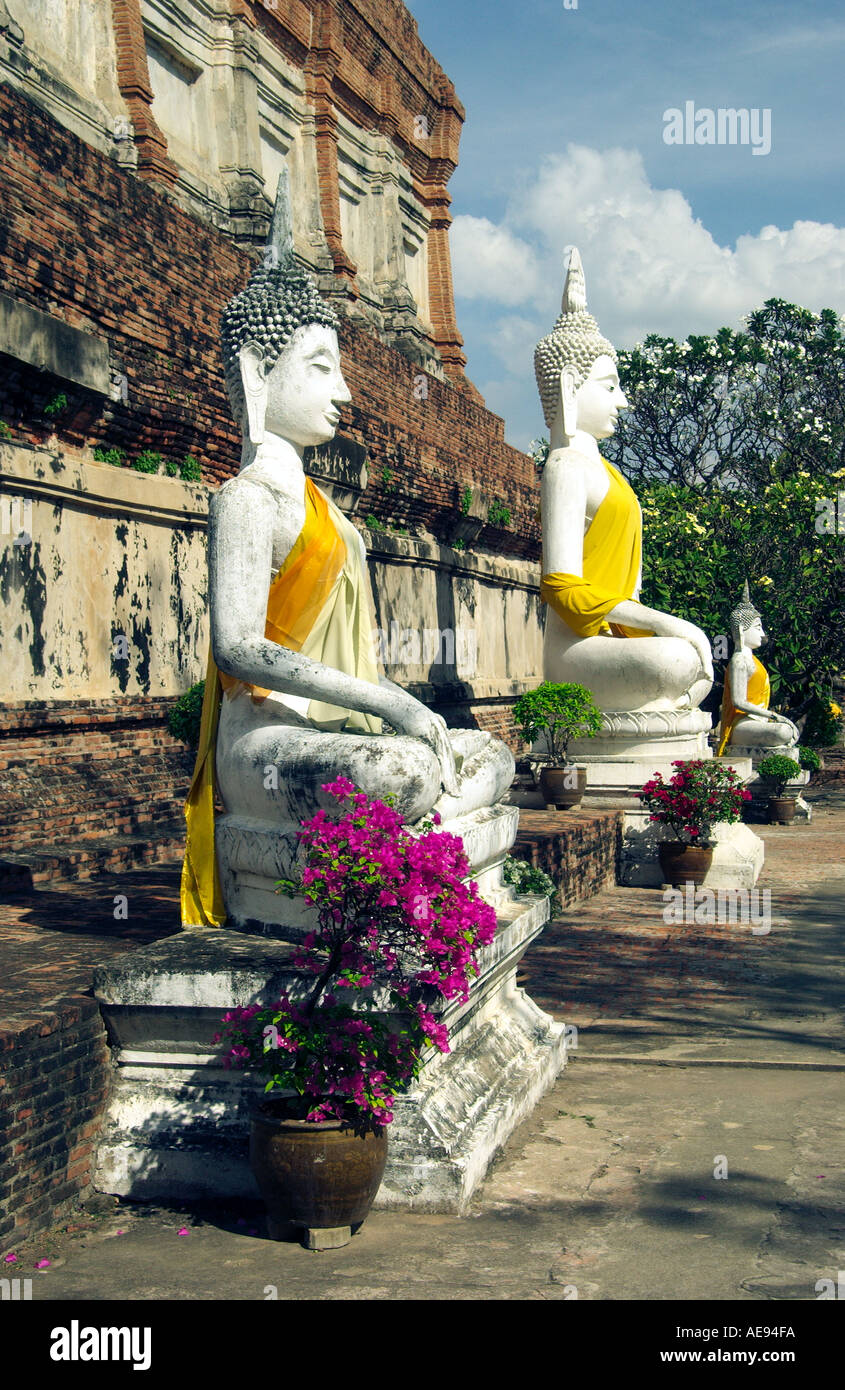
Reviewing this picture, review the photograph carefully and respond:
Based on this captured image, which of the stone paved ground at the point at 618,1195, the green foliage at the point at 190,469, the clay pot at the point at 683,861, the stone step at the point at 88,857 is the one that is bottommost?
the stone paved ground at the point at 618,1195

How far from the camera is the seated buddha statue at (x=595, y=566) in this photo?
32.6 feet

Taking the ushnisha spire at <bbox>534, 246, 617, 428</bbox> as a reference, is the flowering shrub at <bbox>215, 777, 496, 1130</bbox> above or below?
below

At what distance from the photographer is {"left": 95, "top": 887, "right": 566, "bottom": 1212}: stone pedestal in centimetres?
367

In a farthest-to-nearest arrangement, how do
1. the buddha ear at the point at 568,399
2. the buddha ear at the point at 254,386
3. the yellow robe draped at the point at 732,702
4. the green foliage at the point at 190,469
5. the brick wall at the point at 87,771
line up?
the yellow robe draped at the point at 732,702
the buddha ear at the point at 568,399
the green foliage at the point at 190,469
the brick wall at the point at 87,771
the buddha ear at the point at 254,386

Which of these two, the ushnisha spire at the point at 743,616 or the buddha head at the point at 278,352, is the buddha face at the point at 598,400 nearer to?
the ushnisha spire at the point at 743,616

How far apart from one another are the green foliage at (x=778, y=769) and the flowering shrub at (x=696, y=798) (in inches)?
231

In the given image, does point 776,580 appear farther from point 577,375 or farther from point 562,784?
point 562,784

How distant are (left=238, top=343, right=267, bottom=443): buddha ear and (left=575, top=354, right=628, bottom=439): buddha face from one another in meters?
6.04

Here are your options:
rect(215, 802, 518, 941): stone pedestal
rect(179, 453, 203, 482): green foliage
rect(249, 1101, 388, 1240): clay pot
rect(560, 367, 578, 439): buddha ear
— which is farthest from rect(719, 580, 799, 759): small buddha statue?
rect(249, 1101, 388, 1240): clay pot

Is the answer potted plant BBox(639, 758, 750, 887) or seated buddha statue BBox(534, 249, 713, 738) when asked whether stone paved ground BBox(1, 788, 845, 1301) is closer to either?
potted plant BBox(639, 758, 750, 887)

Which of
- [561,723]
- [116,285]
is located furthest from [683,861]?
[116,285]

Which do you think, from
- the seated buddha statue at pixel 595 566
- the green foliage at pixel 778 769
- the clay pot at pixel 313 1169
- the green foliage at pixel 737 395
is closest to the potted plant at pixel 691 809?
the seated buddha statue at pixel 595 566
